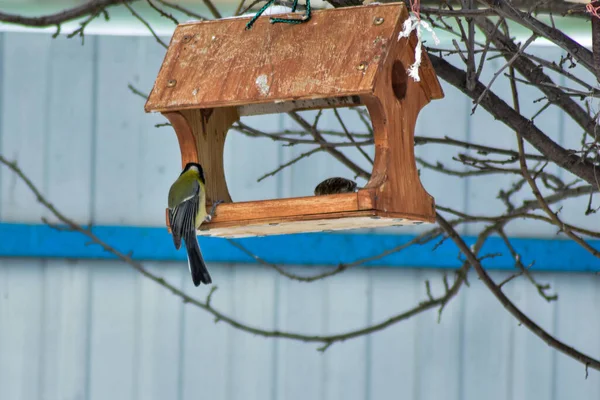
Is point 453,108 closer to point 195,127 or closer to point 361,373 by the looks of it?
point 361,373

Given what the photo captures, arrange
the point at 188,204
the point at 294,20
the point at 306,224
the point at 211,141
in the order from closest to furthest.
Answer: the point at 306,224 → the point at 294,20 → the point at 188,204 → the point at 211,141

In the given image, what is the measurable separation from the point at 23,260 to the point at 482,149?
3253mm

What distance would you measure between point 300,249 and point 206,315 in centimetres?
70

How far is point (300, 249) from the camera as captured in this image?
5598 mm

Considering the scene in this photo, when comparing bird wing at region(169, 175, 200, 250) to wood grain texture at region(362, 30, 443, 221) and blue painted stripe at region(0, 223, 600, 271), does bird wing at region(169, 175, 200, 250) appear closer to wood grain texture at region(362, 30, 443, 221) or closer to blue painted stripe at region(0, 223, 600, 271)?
wood grain texture at region(362, 30, 443, 221)

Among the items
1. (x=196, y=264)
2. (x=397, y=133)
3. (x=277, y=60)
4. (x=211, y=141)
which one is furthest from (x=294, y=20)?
(x=196, y=264)

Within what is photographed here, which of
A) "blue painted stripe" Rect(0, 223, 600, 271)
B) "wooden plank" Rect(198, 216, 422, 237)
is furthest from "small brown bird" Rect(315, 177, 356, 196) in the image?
"blue painted stripe" Rect(0, 223, 600, 271)

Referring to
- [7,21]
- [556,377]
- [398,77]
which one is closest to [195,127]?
[398,77]

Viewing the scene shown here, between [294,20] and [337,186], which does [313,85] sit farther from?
[337,186]

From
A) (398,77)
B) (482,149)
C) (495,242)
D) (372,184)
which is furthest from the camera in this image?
(495,242)

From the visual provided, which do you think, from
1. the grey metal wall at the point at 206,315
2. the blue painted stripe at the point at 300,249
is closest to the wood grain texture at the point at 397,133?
the blue painted stripe at the point at 300,249

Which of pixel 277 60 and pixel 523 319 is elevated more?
pixel 277 60

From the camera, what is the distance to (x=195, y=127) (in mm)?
3158

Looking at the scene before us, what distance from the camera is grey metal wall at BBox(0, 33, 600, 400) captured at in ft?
18.5
